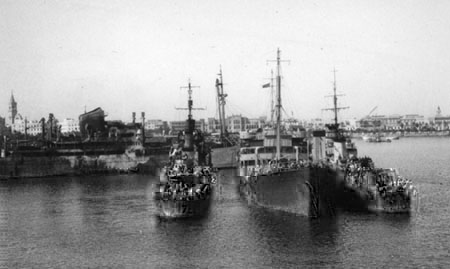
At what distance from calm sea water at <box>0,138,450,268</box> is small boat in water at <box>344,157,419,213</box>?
1.52 m

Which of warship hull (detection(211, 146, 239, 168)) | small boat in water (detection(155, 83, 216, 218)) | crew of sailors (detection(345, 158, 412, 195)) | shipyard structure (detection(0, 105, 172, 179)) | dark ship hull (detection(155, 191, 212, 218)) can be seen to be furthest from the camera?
warship hull (detection(211, 146, 239, 168))

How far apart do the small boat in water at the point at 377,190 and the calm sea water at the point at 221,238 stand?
4.99 feet

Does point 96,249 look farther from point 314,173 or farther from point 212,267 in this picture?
point 314,173

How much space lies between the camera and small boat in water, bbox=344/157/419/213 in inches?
1670

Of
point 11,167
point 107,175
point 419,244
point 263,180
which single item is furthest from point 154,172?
point 419,244

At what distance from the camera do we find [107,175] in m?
95.8

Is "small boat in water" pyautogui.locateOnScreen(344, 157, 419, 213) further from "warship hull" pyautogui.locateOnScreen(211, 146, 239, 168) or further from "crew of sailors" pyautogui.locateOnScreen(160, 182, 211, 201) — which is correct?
"warship hull" pyautogui.locateOnScreen(211, 146, 239, 168)

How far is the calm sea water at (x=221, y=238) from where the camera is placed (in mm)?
30531

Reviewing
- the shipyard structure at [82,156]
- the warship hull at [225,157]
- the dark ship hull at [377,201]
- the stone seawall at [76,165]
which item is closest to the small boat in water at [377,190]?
the dark ship hull at [377,201]

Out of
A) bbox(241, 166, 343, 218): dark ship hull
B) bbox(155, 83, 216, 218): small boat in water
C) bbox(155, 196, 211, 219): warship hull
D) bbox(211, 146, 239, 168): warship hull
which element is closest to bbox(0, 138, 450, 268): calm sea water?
bbox(241, 166, 343, 218): dark ship hull

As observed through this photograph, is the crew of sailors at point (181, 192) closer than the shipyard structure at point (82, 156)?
Yes

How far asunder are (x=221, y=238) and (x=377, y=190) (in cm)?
1367

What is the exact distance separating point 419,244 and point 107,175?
2748 inches

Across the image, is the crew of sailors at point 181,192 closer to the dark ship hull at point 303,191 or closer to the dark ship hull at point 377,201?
the dark ship hull at point 303,191
